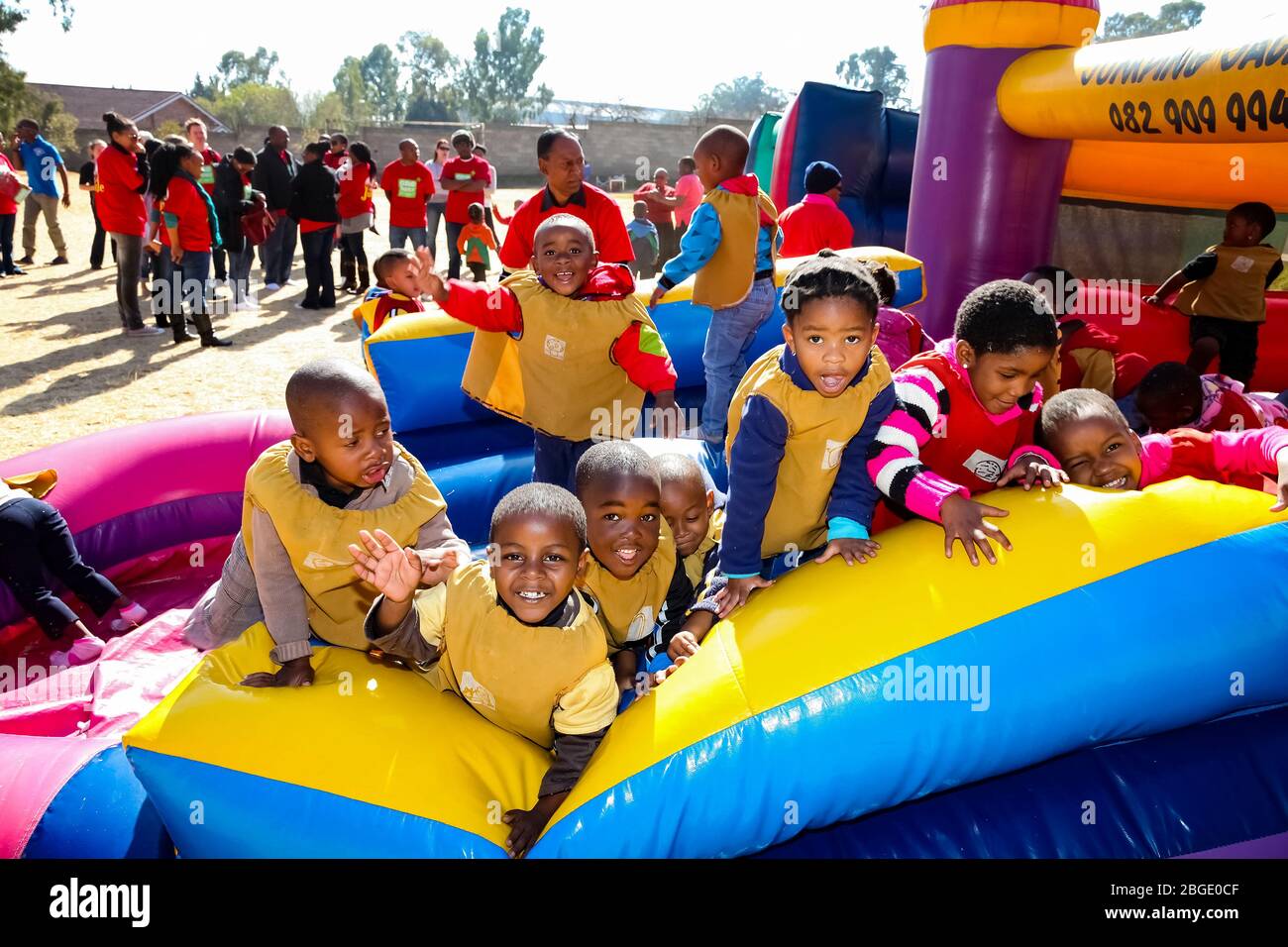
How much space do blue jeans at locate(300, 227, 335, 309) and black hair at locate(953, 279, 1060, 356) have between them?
8.04m

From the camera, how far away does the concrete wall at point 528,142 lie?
106ft

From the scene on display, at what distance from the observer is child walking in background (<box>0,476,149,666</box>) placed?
307 centimetres

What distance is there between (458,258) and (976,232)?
21.9ft

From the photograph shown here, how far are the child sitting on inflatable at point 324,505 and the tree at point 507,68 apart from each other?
72523mm

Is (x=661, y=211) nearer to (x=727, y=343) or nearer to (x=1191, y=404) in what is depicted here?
(x=727, y=343)

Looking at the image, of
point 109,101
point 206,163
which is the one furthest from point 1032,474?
point 109,101

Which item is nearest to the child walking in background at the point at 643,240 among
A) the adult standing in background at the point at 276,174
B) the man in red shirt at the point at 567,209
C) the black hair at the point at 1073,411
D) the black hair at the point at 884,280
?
the adult standing in background at the point at 276,174

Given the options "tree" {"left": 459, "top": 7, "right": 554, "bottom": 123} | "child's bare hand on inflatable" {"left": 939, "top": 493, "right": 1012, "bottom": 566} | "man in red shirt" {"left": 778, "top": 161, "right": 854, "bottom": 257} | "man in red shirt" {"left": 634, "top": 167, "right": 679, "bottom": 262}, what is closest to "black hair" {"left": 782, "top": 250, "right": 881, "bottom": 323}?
"child's bare hand on inflatable" {"left": 939, "top": 493, "right": 1012, "bottom": 566}

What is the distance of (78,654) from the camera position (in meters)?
3.08

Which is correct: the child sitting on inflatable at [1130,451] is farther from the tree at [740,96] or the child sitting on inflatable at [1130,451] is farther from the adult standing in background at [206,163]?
the tree at [740,96]

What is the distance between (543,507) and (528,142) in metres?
34.7

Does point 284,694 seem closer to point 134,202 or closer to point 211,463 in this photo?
point 211,463

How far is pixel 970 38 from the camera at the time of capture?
419cm

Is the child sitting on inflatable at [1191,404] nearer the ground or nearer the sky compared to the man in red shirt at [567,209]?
nearer the ground
